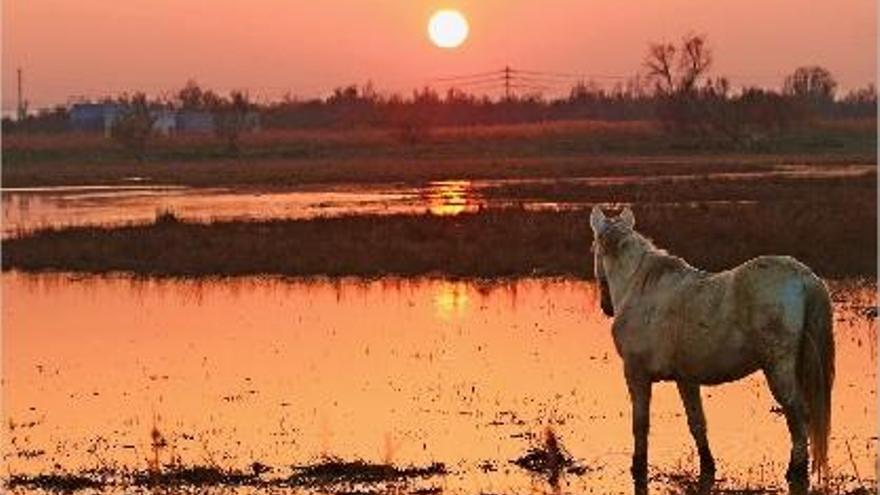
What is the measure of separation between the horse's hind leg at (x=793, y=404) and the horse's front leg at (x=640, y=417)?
867 mm

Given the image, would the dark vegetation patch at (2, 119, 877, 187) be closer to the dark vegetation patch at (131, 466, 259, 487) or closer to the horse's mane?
the dark vegetation patch at (131, 466, 259, 487)

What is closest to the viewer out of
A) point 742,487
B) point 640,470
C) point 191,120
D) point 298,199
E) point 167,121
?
point 742,487

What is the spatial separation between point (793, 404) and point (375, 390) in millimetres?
5811

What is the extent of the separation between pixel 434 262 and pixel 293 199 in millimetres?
22827

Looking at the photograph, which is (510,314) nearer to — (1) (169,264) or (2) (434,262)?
(2) (434,262)

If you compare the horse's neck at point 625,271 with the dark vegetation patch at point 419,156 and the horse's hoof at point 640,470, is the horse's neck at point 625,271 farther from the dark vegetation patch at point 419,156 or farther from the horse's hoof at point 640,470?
the dark vegetation patch at point 419,156

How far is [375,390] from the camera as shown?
15039 millimetres

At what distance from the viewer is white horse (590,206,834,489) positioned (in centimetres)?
996

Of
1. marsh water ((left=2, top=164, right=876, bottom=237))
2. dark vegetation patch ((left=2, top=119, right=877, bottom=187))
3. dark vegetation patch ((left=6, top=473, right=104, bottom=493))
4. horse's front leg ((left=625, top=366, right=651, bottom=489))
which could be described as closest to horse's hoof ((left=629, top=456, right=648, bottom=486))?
horse's front leg ((left=625, top=366, right=651, bottom=489))

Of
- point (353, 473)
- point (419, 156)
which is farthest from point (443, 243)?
point (419, 156)

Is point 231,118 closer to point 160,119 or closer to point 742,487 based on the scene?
point 160,119

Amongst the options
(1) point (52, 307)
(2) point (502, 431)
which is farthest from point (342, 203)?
(2) point (502, 431)

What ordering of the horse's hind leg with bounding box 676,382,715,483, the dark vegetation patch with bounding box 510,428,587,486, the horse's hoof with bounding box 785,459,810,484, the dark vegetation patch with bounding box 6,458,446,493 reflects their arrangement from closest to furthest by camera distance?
the horse's hoof with bounding box 785,459,810,484, the horse's hind leg with bounding box 676,382,715,483, the dark vegetation patch with bounding box 6,458,446,493, the dark vegetation patch with bounding box 510,428,587,486

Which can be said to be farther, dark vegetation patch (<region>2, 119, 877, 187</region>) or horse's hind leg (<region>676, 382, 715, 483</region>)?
dark vegetation patch (<region>2, 119, 877, 187</region>)
